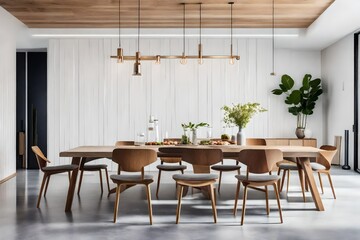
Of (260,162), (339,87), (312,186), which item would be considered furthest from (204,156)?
(339,87)

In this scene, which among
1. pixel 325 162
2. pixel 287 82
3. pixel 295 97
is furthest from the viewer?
pixel 287 82

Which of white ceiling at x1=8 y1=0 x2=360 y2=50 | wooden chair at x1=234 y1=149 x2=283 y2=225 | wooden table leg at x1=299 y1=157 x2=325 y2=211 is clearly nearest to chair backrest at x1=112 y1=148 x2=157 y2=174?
wooden chair at x1=234 y1=149 x2=283 y2=225

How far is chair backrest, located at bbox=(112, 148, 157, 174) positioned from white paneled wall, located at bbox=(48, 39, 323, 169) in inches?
175

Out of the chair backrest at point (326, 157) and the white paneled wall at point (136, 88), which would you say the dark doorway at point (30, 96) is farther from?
the chair backrest at point (326, 157)

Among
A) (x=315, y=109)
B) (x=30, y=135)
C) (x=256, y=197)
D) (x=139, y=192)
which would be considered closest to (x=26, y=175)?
(x=30, y=135)

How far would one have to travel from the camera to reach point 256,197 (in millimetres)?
5598

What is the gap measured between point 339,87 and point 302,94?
0.81m

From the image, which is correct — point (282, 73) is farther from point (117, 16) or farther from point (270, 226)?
point (270, 226)

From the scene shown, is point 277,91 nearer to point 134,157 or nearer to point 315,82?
point 315,82

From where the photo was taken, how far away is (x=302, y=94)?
9539 millimetres

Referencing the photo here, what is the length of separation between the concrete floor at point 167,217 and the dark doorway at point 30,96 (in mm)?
3432

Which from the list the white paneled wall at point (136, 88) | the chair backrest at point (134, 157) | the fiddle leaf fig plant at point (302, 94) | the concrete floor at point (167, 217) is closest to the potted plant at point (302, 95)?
the fiddle leaf fig plant at point (302, 94)

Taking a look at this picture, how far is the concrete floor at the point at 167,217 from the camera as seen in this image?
3.81 meters

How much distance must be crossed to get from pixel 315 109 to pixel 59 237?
7819mm
